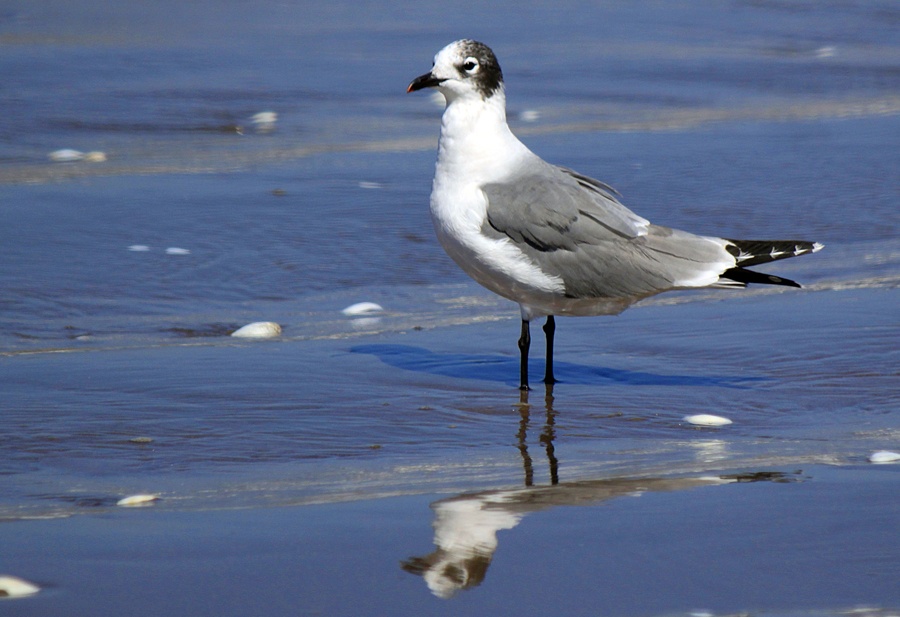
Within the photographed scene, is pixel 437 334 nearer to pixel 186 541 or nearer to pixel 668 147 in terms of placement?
pixel 186 541

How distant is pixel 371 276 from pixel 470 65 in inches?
53.3

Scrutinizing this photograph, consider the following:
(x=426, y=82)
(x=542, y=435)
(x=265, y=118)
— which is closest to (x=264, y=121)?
(x=265, y=118)

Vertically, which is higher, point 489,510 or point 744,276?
point 744,276

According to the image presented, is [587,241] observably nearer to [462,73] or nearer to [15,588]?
[462,73]

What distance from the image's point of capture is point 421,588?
2.61 m

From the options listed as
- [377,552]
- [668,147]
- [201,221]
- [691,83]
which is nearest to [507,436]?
[377,552]

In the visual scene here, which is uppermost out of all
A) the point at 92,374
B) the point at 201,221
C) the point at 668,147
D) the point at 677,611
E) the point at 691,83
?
the point at 691,83

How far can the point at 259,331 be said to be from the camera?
188 inches

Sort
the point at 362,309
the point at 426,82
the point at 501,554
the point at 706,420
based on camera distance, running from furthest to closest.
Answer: the point at 362,309 → the point at 426,82 → the point at 706,420 → the point at 501,554

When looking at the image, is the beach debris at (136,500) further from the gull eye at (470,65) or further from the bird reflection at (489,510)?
the gull eye at (470,65)

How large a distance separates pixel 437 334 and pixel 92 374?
125cm

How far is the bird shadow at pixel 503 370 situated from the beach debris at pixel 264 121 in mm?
3800

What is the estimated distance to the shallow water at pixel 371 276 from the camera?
3.57m

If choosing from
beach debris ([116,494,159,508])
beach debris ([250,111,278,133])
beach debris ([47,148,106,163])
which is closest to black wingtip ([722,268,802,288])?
beach debris ([116,494,159,508])
